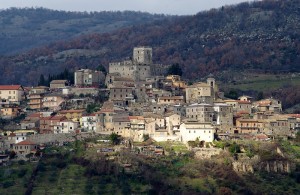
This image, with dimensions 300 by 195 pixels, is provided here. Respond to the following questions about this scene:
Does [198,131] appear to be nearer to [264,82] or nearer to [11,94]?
[11,94]

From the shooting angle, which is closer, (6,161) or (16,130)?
(6,161)

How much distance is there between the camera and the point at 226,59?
6058 inches

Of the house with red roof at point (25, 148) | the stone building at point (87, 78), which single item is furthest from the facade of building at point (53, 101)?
the house with red roof at point (25, 148)

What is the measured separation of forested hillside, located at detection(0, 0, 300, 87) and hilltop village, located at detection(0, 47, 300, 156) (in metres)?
32.6

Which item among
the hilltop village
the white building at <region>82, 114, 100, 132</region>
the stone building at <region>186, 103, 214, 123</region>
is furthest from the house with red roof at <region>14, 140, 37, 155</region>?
the stone building at <region>186, 103, 214, 123</region>

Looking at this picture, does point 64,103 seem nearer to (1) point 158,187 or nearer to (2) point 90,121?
(2) point 90,121

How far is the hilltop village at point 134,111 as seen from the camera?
91.0 metres

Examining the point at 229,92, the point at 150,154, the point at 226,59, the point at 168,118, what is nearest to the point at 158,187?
the point at 150,154

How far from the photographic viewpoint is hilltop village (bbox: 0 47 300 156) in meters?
91.0

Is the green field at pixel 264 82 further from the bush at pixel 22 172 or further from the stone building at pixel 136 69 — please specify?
the bush at pixel 22 172

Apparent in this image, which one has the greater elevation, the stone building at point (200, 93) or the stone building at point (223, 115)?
the stone building at point (200, 93)

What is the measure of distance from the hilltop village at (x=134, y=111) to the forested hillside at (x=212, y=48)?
32595 millimetres

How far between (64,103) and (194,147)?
2056cm

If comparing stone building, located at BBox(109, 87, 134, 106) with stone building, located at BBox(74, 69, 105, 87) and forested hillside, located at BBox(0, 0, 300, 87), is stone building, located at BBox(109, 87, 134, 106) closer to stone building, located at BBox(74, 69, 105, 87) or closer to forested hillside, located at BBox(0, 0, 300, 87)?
stone building, located at BBox(74, 69, 105, 87)
